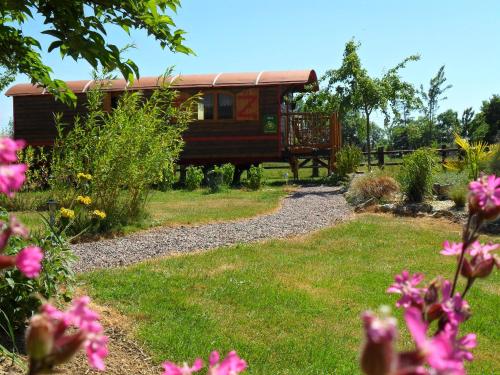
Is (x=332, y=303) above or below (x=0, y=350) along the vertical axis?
below

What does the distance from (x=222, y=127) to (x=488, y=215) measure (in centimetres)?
1839

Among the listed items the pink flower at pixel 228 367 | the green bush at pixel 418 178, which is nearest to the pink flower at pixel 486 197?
the pink flower at pixel 228 367

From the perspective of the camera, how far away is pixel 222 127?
62.8 feet

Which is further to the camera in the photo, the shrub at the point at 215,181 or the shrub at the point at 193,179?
the shrub at the point at 193,179

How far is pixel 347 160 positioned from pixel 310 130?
2.25m

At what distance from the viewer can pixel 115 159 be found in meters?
9.05

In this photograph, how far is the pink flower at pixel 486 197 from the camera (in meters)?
0.92

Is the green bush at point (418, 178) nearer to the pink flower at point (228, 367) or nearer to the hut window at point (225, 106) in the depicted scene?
the hut window at point (225, 106)

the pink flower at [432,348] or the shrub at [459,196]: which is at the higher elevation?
the pink flower at [432,348]

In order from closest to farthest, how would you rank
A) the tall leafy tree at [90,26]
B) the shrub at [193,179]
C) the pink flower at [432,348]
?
the pink flower at [432,348] → the tall leafy tree at [90,26] → the shrub at [193,179]

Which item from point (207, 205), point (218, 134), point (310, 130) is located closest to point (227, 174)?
point (218, 134)

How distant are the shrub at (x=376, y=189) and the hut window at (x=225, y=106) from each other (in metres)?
7.07

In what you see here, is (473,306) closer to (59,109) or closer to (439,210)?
(439,210)

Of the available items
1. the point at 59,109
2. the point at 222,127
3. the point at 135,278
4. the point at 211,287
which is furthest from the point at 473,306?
the point at 59,109
